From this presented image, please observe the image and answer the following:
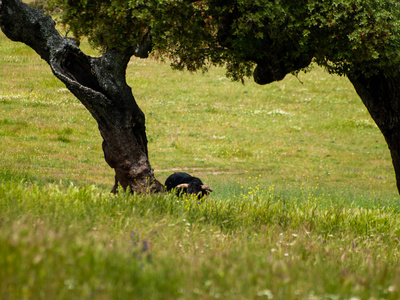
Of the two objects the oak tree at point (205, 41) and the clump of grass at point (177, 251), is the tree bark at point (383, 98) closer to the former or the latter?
the oak tree at point (205, 41)

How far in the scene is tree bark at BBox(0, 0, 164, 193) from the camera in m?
10.8

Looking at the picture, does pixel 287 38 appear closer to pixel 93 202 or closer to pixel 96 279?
pixel 93 202

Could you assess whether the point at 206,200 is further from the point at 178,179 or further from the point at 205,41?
the point at 178,179

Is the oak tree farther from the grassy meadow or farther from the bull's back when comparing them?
the grassy meadow

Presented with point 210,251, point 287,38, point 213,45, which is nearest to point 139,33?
point 213,45

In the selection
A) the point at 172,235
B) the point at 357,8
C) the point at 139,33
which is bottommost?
the point at 172,235

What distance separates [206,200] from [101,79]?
13.8ft

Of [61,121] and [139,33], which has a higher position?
[139,33]

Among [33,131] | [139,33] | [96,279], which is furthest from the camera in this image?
[33,131]

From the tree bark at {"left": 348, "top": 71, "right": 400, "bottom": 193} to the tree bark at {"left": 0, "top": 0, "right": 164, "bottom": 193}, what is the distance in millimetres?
5636

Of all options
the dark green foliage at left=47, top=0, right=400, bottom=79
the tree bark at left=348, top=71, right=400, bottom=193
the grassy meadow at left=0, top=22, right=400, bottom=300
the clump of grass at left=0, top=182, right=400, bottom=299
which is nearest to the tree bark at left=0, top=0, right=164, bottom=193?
the dark green foliage at left=47, top=0, right=400, bottom=79

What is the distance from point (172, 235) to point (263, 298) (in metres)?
2.88

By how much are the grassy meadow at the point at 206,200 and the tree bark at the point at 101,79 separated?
7.92 ft

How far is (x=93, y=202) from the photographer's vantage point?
689 centimetres
